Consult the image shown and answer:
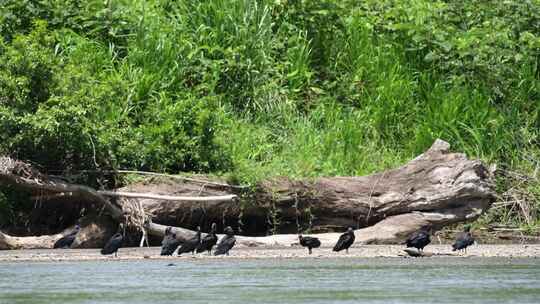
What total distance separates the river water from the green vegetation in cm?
230

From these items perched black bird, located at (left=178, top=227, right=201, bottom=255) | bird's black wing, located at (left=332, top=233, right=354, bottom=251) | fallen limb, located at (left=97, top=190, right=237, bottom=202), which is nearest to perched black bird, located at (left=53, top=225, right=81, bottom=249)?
fallen limb, located at (left=97, top=190, right=237, bottom=202)

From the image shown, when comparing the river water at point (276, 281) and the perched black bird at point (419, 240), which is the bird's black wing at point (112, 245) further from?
the perched black bird at point (419, 240)

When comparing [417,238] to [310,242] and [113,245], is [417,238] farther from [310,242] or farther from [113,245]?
[113,245]

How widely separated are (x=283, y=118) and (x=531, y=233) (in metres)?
4.64

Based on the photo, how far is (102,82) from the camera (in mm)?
19594

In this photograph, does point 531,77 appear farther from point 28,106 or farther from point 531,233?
point 28,106

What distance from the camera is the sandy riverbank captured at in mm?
17078

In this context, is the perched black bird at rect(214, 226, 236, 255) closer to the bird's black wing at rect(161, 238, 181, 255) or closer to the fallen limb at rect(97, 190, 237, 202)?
the bird's black wing at rect(161, 238, 181, 255)

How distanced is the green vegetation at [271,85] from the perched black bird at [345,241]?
67.0 inches

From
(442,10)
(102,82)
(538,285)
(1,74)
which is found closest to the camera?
(538,285)

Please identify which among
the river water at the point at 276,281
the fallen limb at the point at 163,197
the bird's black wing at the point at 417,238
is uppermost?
the fallen limb at the point at 163,197

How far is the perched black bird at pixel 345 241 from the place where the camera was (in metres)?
17.6

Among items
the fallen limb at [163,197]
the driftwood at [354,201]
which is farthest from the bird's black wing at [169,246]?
the driftwood at [354,201]

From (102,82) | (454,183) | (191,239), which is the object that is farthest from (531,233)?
(102,82)
